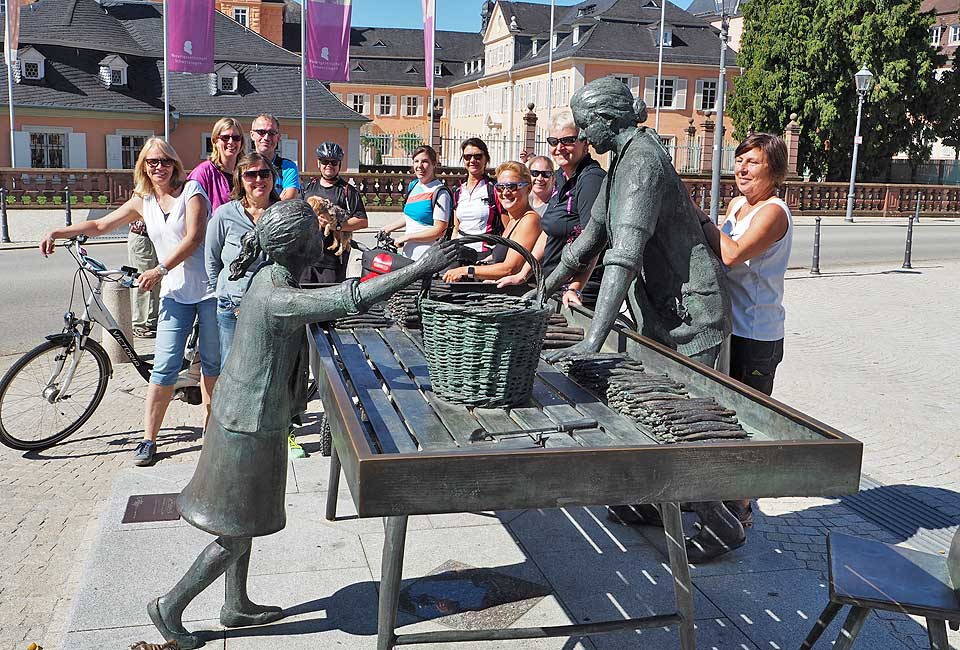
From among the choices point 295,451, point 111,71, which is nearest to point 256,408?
point 295,451

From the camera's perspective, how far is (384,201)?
3275 cm

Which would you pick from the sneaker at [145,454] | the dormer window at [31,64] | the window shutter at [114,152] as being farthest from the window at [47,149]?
the sneaker at [145,454]

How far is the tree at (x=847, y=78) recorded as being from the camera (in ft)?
142

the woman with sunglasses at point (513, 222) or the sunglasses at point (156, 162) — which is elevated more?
the sunglasses at point (156, 162)

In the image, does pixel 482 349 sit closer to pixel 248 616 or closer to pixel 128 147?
pixel 248 616

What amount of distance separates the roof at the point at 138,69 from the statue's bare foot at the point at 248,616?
138 feet

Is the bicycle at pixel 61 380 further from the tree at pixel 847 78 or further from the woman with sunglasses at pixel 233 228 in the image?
the tree at pixel 847 78

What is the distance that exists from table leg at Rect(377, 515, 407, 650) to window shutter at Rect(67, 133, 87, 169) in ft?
141

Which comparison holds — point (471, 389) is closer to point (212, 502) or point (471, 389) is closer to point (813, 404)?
point (212, 502)

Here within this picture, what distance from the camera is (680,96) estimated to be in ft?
192

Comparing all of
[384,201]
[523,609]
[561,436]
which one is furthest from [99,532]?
[384,201]

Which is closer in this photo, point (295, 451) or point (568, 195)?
point (568, 195)

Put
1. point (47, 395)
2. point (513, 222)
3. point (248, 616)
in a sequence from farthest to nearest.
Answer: point (47, 395) < point (513, 222) < point (248, 616)

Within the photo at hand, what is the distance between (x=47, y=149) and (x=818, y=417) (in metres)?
41.0
